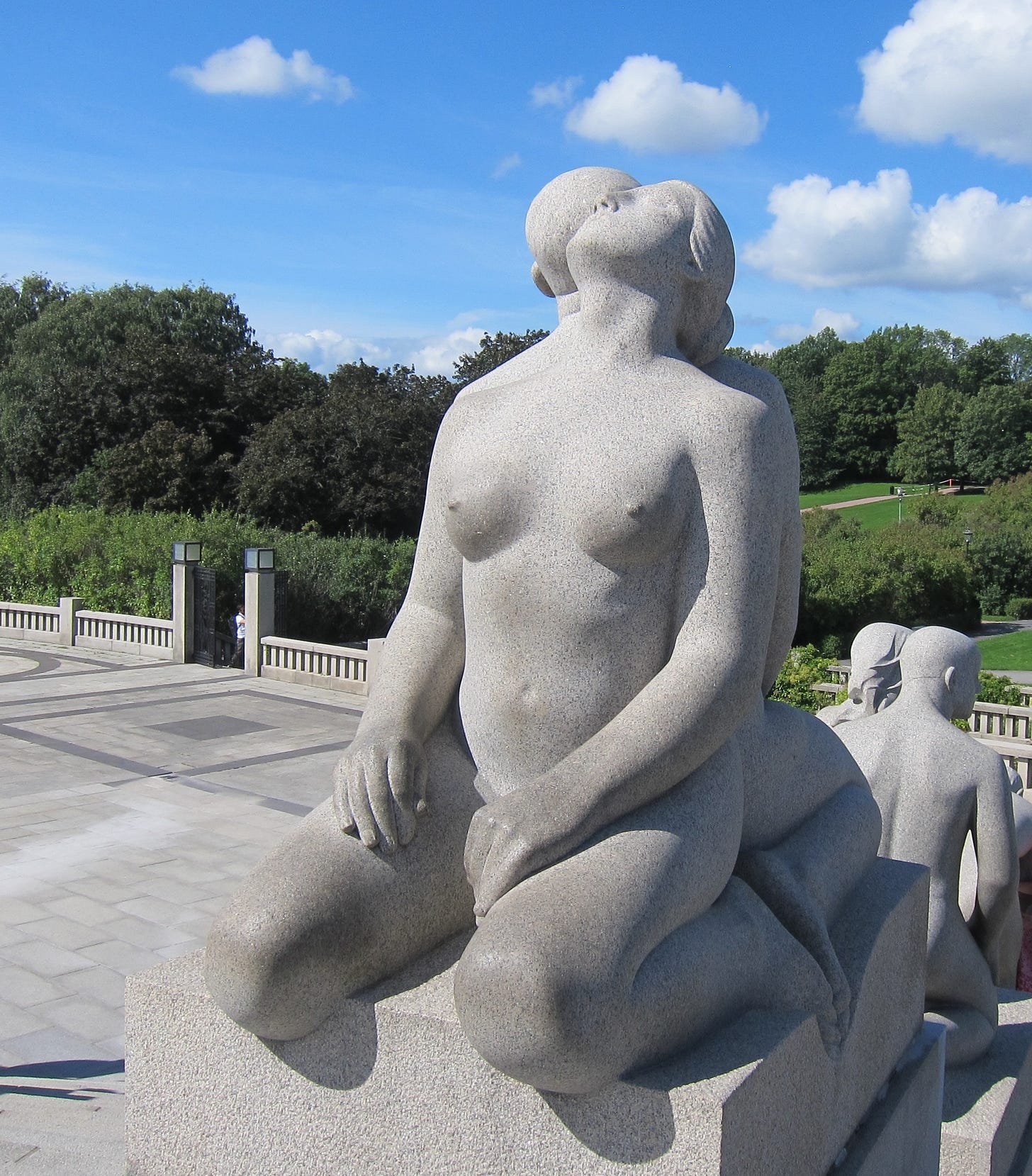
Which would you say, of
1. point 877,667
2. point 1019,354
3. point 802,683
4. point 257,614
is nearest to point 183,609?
point 257,614

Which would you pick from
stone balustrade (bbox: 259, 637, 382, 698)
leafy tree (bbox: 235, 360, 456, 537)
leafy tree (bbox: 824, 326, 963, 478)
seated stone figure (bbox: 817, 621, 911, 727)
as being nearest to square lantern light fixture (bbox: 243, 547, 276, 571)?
stone balustrade (bbox: 259, 637, 382, 698)

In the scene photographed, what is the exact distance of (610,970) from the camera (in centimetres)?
220

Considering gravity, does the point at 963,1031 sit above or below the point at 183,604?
below

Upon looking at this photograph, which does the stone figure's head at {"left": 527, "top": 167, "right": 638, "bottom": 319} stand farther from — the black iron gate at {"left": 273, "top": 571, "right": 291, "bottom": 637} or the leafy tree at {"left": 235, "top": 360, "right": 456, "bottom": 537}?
the leafy tree at {"left": 235, "top": 360, "right": 456, "bottom": 537}

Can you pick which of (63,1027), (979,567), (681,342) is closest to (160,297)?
(979,567)

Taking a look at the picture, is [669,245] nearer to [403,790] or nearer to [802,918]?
[403,790]

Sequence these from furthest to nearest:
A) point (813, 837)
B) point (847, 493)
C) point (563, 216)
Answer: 1. point (847, 493)
2. point (813, 837)
3. point (563, 216)

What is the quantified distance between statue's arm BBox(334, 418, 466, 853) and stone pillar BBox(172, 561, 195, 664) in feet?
53.6

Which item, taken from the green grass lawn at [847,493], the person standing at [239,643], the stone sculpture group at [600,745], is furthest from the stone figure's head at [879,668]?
the green grass lawn at [847,493]

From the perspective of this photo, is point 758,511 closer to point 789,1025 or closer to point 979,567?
point 789,1025

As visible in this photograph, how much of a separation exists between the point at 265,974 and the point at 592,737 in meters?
0.90

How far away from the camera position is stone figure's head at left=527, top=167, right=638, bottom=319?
2.98 metres

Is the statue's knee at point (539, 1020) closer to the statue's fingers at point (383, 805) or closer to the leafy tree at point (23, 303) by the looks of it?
the statue's fingers at point (383, 805)

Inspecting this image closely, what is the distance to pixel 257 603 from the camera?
17906 millimetres
